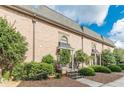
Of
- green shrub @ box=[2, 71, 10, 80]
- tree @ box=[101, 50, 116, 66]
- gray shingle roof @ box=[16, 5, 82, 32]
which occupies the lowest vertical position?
green shrub @ box=[2, 71, 10, 80]

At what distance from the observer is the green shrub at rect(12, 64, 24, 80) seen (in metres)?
15.7

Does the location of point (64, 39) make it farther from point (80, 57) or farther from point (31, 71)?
point (31, 71)

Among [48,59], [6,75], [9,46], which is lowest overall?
[6,75]

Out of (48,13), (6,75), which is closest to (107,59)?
(48,13)

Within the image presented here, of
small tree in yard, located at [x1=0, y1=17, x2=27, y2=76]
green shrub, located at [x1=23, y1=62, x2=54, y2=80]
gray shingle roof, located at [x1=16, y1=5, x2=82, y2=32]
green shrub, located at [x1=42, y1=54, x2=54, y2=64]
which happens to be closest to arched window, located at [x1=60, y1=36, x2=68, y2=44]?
gray shingle roof, located at [x1=16, y1=5, x2=82, y2=32]

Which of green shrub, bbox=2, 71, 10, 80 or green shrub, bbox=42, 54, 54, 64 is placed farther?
green shrub, bbox=42, 54, 54, 64

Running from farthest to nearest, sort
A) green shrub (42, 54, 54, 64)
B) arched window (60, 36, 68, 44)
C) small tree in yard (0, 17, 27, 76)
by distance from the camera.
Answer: arched window (60, 36, 68, 44) < green shrub (42, 54, 54, 64) < small tree in yard (0, 17, 27, 76)

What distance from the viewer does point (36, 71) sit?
637 inches

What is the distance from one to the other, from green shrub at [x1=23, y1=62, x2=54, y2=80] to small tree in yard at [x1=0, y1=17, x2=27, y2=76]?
1739 mm

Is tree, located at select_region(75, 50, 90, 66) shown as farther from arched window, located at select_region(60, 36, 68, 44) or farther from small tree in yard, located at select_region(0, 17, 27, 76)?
small tree in yard, located at select_region(0, 17, 27, 76)

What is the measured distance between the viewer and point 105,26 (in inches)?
1065

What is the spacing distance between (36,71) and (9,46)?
3301 millimetres

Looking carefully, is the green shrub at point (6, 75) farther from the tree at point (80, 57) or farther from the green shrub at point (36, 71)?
the tree at point (80, 57)
